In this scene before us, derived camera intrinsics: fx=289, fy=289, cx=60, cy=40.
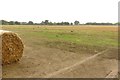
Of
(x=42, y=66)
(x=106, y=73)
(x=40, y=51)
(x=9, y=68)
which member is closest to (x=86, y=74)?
(x=106, y=73)

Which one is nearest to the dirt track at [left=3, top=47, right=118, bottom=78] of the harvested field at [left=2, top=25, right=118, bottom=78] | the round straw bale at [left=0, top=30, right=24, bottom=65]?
the harvested field at [left=2, top=25, right=118, bottom=78]

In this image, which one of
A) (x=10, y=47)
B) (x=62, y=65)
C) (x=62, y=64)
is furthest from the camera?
(x=62, y=64)

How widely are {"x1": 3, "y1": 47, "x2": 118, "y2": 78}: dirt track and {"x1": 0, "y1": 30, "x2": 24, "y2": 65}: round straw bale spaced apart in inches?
13.4

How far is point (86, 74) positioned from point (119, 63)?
3756 mm

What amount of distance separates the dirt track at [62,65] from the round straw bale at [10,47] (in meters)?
0.34

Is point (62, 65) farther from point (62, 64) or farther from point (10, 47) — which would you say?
point (10, 47)

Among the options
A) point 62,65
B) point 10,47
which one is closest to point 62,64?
point 62,65

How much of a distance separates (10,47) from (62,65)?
2822 mm

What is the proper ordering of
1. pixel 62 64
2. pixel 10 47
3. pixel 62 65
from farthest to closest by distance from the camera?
pixel 62 64 → pixel 62 65 → pixel 10 47

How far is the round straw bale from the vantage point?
1386 centimetres

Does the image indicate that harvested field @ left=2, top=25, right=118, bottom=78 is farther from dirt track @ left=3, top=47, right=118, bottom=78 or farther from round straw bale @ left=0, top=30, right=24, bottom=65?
round straw bale @ left=0, top=30, right=24, bottom=65

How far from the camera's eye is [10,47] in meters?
14.3

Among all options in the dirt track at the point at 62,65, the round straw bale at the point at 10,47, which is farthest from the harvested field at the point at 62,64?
the round straw bale at the point at 10,47

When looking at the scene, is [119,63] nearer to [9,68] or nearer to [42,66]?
[42,66]
